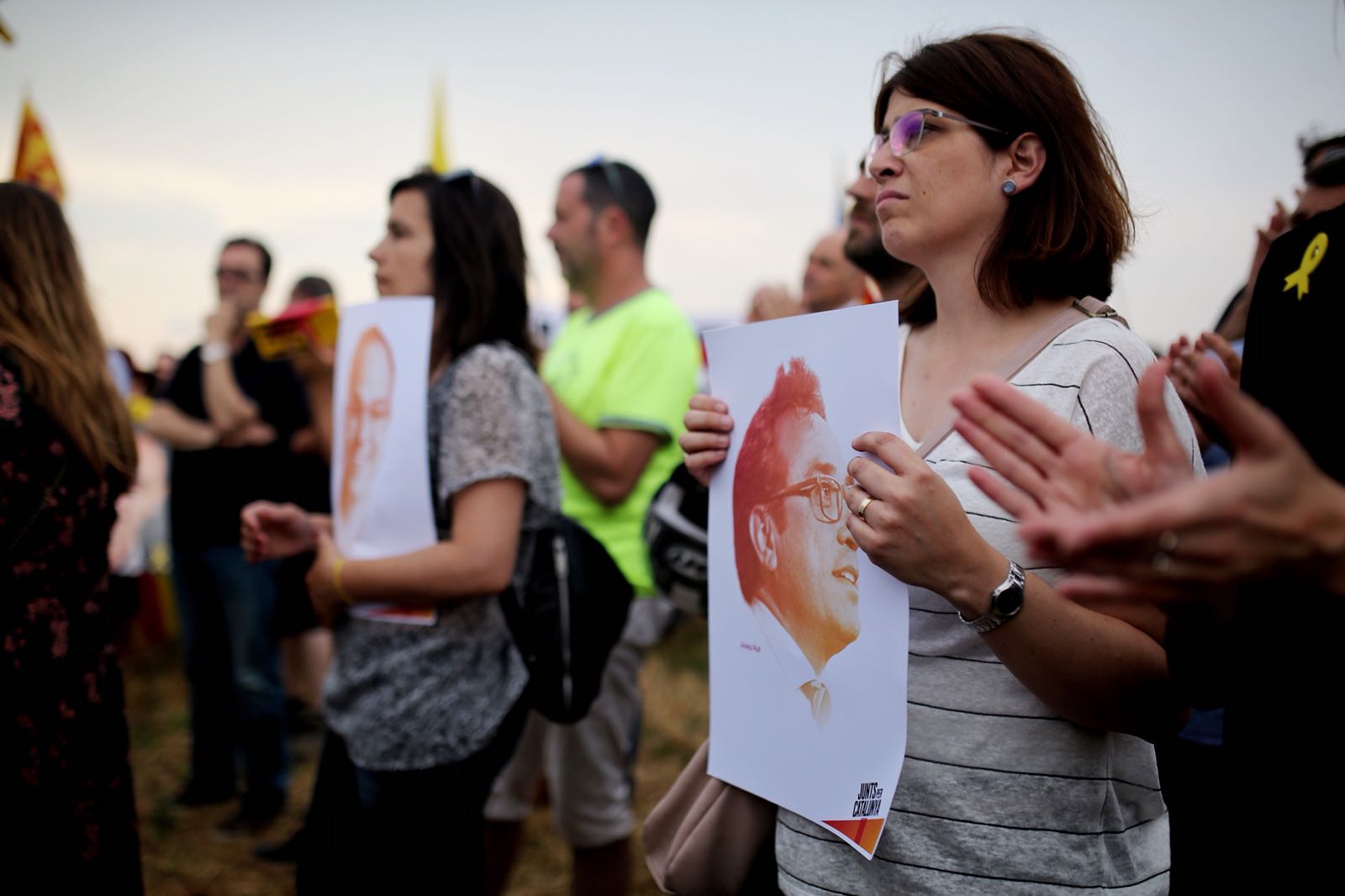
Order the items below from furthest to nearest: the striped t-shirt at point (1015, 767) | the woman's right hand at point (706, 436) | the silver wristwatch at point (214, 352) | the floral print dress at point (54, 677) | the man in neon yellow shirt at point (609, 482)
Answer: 1. the silver wristwatch at point (214, 352)
2. the man in neon yellow shirt at point (609, 482)
3. the floral print dress at point (54, 677)
4. the woman's right hand at point (706, 436)
5. the striped t-shirt at point (1015, 767)

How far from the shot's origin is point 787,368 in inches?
50.9

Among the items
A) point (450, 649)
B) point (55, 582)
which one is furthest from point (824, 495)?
point (55, 582)

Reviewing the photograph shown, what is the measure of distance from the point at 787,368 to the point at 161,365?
24.5 ft

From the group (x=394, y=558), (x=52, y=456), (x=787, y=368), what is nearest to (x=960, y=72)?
(x=787, y=368)

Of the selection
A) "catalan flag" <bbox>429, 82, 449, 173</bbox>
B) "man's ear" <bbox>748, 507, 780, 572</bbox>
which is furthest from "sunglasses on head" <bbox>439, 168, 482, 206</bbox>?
"catalan flag" <bbox>429, 82, 449, 173</bbox>

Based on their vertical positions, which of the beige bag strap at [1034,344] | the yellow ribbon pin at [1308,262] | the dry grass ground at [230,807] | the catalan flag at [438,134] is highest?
the catalan flag at [438,134]

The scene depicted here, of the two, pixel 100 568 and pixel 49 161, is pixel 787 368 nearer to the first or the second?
pixel 100 568

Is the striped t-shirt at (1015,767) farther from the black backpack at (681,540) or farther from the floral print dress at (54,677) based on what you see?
the floral print dress at (54,677)

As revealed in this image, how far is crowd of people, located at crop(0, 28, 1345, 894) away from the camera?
2.72 ft

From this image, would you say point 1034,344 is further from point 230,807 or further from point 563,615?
point 230,807

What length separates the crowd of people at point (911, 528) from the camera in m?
0.83

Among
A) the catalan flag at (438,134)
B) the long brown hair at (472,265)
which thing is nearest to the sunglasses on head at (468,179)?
the long brown hair at (472,265)

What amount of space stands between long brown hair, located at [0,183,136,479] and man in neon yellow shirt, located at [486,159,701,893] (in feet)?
3.53

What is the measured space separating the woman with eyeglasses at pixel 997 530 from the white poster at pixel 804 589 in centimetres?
5
